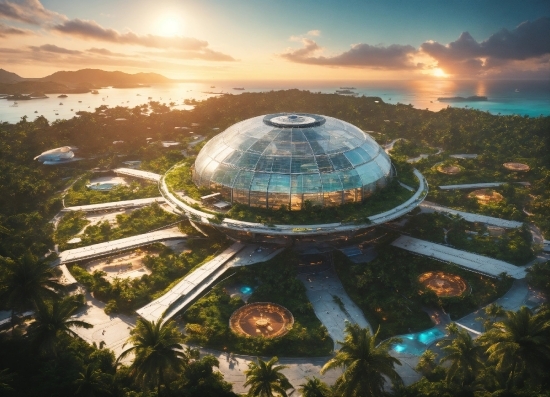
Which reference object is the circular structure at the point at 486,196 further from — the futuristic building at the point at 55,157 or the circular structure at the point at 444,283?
the futuristic building at the point at 55,157

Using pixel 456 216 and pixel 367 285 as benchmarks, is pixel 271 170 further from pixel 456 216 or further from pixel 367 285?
pixel 456 216

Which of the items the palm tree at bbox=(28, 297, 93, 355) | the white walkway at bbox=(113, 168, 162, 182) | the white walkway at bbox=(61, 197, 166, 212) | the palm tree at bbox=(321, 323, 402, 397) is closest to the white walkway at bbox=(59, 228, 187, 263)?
the white walkway at bbox=(61, 197, 166, 212)

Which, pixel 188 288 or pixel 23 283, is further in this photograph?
pixel 188 288

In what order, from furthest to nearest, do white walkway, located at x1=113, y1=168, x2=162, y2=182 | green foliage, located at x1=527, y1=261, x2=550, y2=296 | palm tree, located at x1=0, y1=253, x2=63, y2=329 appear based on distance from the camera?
white walkway, located at x1=113, y1=168, x2=162, y2=182, green foliage, located at x1=527, y1=261, x2=550, y2=296, palm tree, located at x1=0, y1=253, x2=63, y2=329

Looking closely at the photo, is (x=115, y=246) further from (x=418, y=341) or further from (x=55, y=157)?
(x=55, y=157)


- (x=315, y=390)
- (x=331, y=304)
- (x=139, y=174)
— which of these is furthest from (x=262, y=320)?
(x=139, y=174)

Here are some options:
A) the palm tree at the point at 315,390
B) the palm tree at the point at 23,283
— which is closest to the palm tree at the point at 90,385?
the palm tree at the point at 23,283

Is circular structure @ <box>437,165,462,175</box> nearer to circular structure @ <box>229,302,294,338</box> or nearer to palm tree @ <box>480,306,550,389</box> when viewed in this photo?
palm tree @ <box>480,306,550,389</box>
